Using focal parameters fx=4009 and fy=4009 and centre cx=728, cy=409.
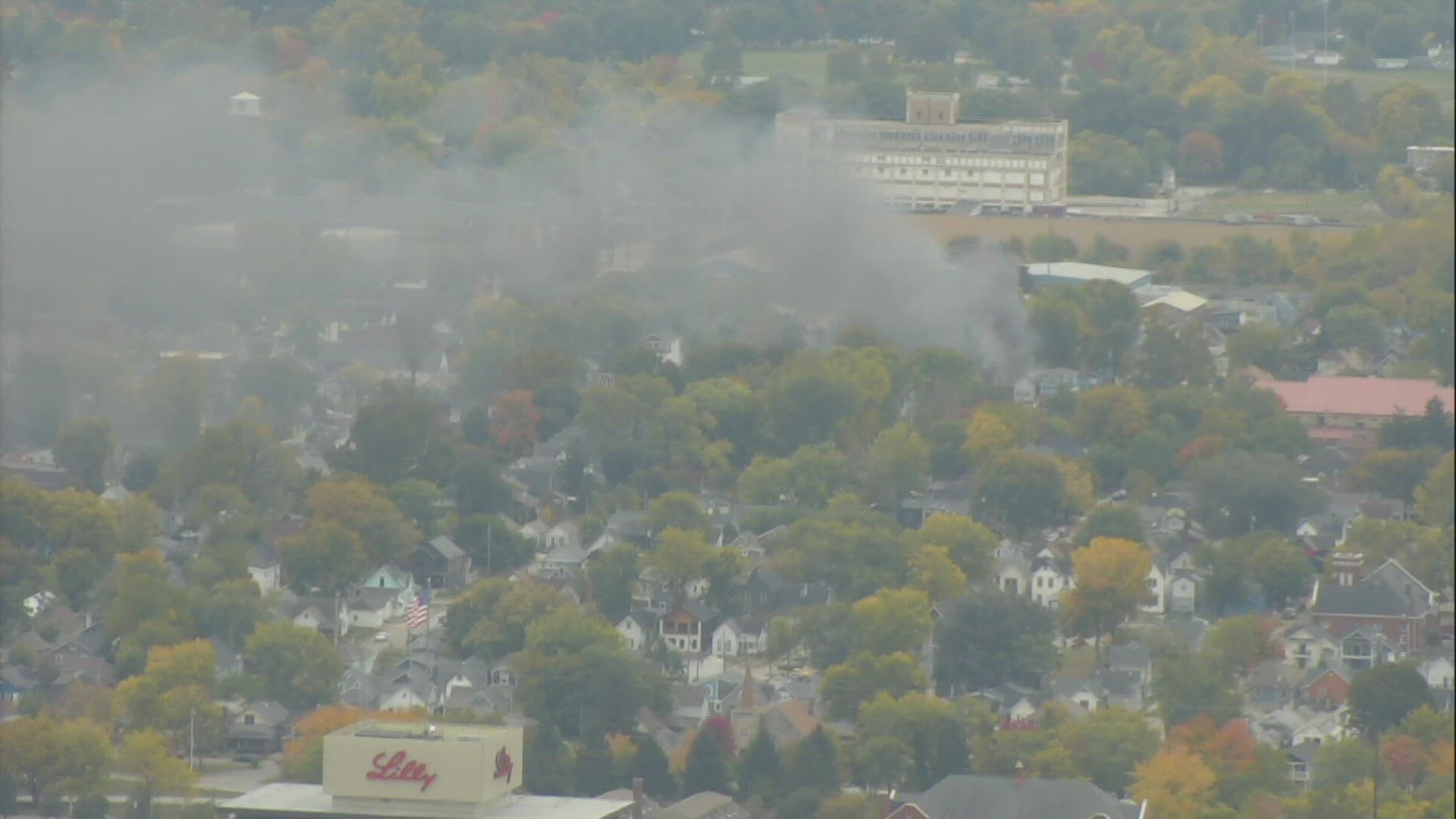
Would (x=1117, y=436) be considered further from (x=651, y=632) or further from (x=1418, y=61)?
(x=1418, y=61)

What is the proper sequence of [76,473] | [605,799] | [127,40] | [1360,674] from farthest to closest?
[127,40], [76,473], [1360,674], [605,799]

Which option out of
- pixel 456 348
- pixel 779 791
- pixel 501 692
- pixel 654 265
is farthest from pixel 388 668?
pixel 654 265

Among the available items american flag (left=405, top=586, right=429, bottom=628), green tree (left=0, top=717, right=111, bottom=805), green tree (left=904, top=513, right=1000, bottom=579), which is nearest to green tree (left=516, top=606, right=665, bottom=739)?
american flag (left=405, top=586, right=429, bottom=628)

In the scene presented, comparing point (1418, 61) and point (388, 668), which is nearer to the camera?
point (388, 668)

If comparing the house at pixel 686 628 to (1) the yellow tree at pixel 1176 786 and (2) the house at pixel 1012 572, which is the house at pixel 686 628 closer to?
(2) the house at pixel 1012 572

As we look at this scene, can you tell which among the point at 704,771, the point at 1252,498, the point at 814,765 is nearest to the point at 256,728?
the point at 704,771

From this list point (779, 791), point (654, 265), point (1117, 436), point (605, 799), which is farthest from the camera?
point (654, 265)
